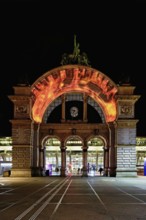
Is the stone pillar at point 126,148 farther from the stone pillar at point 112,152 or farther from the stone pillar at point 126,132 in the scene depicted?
the stone pillar at point 112,152

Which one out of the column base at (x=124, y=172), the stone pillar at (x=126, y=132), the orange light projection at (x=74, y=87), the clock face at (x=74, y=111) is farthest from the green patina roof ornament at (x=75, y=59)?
the column base at (x=124, y=172)

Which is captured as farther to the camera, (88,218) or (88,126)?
(88,126)

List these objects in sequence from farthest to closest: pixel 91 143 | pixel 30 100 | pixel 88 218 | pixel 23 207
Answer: pixel 91 143 → pixel 30 100 → pixel 23 207 → pixel 88 218

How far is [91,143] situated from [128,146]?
20.1 m

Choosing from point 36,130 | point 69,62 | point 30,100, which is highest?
point 69,62

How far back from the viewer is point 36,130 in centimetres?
6512

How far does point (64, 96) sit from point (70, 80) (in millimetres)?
4783

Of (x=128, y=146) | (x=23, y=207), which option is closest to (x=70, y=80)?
(x=128, y=146)

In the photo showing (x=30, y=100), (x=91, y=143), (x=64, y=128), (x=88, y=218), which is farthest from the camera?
(x=91, y=143)

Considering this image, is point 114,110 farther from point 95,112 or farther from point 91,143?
point 91,143

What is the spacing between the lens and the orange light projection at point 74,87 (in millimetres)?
62562

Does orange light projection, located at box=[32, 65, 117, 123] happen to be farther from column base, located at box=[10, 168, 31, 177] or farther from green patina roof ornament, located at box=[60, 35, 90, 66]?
column base, located at box=[10, 168, 31, 177]

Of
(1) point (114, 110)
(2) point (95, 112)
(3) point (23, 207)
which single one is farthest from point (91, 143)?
(3) point (23, 207)

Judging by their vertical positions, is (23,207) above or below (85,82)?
below
